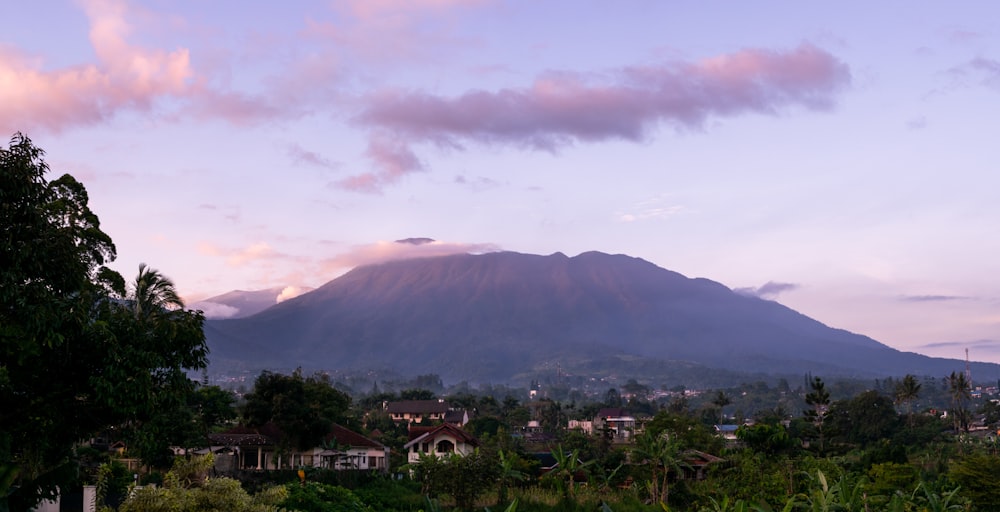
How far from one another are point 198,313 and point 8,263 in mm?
4961

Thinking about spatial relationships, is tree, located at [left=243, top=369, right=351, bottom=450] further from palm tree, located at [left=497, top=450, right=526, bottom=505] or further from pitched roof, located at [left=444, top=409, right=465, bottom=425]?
pitched roof, located at [left=444, top=409, right=465, bottom=425]

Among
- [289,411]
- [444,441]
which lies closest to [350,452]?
[444,441]

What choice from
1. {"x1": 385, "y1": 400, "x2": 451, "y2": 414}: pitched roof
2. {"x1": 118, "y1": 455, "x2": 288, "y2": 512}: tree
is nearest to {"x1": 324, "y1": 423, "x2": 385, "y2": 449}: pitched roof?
{"x1": 118, "y1": 455, "x2": 288, "y2": 512}: tree

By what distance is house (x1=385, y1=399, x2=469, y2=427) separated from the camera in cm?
14538

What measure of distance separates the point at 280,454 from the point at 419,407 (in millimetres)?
94539

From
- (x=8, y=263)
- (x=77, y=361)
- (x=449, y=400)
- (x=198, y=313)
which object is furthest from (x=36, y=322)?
(x=449, y=400)

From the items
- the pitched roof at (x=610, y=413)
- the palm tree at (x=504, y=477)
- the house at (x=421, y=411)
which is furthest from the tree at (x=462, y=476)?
the pitched roof at (x=610, y=413)

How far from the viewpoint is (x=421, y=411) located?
15288cm

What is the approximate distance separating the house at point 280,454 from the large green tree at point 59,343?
38.0 meters

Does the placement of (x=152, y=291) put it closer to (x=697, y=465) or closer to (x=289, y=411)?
(x=289, y=411)

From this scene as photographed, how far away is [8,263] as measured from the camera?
1548 centimetres

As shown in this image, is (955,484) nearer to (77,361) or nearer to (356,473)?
(356,473)

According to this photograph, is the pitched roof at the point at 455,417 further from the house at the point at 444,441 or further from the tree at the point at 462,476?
the tree at the point at 462,476

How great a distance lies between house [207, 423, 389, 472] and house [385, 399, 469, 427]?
7030 centimetres
